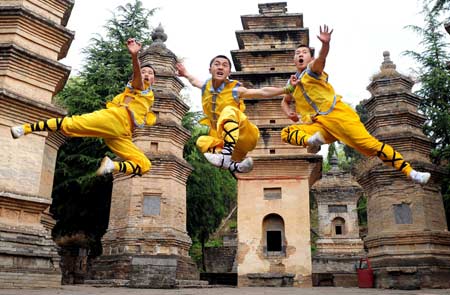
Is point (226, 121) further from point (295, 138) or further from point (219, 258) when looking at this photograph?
point (219, 258)

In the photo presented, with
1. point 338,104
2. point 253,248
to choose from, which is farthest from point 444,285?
point 338,104

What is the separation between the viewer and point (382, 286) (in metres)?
14.2

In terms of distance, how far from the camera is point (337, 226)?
92.5ft

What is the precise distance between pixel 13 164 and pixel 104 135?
475 cm

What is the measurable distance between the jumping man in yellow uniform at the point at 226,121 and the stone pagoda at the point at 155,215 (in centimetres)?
800

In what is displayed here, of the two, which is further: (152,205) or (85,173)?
(85,173)

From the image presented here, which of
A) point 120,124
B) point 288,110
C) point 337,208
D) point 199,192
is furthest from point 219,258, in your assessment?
point 120,124

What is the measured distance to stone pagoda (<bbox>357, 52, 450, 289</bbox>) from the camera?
1398cm

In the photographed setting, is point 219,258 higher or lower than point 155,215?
lower

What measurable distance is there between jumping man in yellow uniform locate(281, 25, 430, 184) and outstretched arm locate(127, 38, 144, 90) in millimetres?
2343

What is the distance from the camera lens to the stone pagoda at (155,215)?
1473 cm

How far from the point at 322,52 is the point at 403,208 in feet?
33.4

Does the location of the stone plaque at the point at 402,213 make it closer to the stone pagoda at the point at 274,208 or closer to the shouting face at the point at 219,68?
the stone pagoda at the point at 274,208

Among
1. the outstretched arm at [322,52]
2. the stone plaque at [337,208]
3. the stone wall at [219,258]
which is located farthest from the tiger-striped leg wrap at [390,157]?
the stone wall at [219,258]
